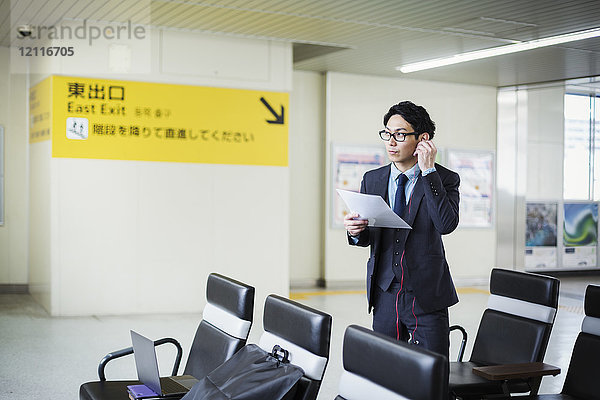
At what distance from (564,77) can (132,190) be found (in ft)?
19.9

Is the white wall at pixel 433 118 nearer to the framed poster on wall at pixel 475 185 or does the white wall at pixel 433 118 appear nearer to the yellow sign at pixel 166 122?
the framed poster on wall at pixel 475 185

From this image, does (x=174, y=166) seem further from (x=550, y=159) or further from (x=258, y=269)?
(x=550, y=159)

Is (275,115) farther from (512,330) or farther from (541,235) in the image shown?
(512,330)

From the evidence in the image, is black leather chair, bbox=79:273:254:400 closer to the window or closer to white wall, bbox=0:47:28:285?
white wall, bbox=0:47:28:285

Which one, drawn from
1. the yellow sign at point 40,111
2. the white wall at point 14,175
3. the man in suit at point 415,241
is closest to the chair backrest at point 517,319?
the man in suit at point 415,241

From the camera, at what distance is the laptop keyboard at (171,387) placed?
3.02 m

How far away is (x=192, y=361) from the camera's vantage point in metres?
3.58

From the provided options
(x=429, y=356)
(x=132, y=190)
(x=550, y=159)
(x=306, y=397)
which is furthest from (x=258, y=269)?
(x=429, y=356)

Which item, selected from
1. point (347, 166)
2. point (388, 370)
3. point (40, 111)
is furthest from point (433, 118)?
point (388, 370)

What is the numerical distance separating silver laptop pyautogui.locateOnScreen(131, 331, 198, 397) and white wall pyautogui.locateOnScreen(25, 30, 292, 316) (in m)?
4.41

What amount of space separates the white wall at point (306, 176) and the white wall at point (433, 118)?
0.63 ft

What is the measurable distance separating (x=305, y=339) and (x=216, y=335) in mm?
1035

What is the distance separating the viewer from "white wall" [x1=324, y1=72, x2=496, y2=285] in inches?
382

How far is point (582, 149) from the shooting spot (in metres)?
8.75
